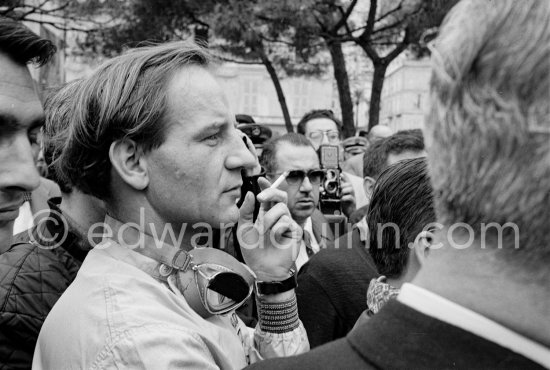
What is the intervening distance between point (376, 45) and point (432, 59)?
946 centimetres

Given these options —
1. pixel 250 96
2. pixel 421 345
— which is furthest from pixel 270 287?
pixel 250 96

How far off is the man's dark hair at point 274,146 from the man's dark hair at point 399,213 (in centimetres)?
215

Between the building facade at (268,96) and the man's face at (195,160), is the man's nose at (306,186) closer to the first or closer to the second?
the man's face at (195,160)

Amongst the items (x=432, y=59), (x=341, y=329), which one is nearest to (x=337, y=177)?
(x=341, y=329)

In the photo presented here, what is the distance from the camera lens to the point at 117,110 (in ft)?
4.98

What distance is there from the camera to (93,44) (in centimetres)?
880

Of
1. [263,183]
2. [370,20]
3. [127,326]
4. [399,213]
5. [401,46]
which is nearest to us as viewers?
[127,326]

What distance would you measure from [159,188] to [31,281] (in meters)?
0.64

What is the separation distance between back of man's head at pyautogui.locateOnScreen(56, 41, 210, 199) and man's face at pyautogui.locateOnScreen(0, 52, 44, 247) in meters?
0.13

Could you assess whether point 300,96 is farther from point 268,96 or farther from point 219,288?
point 219,288

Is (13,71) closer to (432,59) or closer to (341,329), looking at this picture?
(432,59)

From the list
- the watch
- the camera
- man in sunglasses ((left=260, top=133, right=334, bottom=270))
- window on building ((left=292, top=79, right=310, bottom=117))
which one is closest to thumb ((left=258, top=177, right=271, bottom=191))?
the watch

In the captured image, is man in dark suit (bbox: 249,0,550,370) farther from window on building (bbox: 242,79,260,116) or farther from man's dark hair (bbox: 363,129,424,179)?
window on building (bbox: 242,79,260,116)

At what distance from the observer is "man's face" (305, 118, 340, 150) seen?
5613mm
